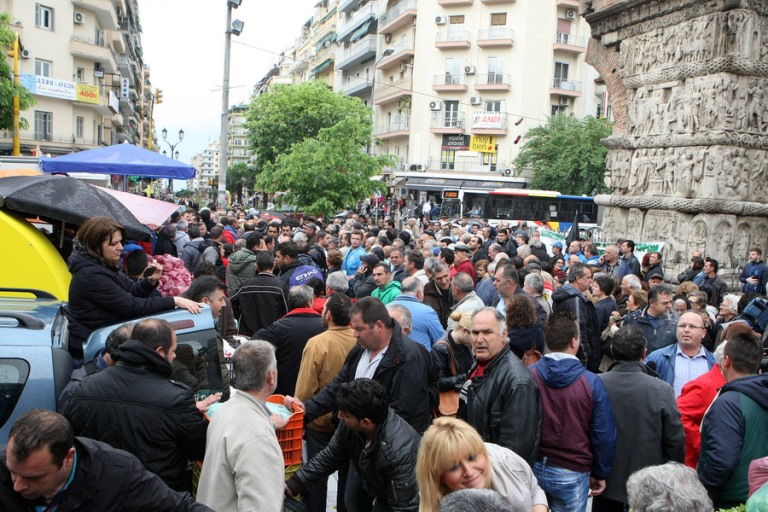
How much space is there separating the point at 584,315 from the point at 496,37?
1676 inches

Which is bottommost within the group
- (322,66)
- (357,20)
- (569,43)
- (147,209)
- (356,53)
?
(147,209)

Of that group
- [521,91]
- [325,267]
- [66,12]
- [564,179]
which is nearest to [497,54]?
[521,91]

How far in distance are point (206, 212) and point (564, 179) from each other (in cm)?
2913

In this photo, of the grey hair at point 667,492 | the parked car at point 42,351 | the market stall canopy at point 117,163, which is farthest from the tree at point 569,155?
the grey hair at point 667,492

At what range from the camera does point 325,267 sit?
12.3 metres

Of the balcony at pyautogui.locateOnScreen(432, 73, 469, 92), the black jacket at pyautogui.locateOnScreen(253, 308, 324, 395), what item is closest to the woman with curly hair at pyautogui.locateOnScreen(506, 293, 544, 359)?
the black jacket at pyautogui.locateOnScreen(253, 308, 324, 395)

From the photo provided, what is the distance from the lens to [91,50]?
44562 millimetres

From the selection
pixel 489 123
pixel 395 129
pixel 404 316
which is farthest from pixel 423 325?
pixel 395 129

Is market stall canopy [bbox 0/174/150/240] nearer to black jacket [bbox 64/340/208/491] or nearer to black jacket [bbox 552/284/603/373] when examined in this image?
black jacket [bbox 64/340/208/491]

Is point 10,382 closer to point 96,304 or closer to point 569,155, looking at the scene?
point 96,304

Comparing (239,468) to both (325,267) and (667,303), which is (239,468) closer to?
(667,303)

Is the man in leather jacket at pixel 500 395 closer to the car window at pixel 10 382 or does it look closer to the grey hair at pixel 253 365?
the grey hair at pixel 253 365

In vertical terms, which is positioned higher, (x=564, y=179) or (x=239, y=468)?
(x=564, y=179)

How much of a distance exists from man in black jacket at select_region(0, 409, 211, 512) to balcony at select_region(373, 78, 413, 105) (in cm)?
4937
